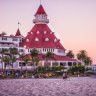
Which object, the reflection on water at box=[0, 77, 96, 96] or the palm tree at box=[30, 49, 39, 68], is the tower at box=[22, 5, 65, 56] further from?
the reflection on water at box=[0, 77, 96, 96]

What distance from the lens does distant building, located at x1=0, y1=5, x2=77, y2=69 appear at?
174000mm

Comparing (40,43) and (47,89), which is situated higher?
(40,43)

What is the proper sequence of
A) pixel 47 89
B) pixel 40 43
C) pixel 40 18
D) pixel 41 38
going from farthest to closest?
pixel 40 18, pixel 41 38, pixel 40 43, pixel 47 89

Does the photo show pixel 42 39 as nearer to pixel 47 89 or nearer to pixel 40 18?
pixel 40 18

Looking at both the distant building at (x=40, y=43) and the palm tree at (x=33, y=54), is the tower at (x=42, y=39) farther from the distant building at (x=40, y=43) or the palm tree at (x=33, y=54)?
the palm tree at (x=33, y=54)

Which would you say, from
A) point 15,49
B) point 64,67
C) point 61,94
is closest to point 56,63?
point 64,67

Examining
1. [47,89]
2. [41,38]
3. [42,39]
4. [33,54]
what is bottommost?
[47,89]

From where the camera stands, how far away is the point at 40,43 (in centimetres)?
18112

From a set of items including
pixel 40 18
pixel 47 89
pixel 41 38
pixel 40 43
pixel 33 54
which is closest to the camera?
pixel 47 89

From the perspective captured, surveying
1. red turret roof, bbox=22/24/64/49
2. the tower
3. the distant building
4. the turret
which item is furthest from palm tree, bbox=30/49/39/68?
the turret

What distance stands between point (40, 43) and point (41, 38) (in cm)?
256

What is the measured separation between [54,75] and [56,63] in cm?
1543

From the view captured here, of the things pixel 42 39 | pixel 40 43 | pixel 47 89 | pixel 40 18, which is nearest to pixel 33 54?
pixel 40 43

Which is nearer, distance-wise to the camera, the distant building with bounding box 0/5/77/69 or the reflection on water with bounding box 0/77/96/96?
the reflection on water with bounding box 0/77/96/96
